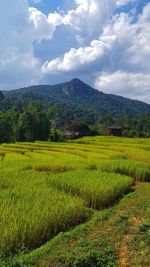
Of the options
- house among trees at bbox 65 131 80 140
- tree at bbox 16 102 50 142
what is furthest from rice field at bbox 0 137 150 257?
house among trees at bbox 65 131 80 140

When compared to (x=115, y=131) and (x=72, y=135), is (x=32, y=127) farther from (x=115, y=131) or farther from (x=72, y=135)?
(x=115, y=131)

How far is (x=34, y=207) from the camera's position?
399 inches

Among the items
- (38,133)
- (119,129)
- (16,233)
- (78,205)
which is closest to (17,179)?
(78,205)

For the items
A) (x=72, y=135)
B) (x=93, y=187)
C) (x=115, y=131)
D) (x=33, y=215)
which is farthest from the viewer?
(x=115, y=131)

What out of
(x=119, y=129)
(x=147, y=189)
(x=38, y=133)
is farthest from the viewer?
(x=119, y=129)

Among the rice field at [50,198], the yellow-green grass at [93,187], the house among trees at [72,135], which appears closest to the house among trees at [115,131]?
the house among trees at [72,135]

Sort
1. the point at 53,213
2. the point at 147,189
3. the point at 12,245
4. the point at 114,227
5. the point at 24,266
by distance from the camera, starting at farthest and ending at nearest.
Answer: the point at 147,189 < the point at 114,227 < the point at 53,213 < the point at 12,245 < the point at 24,266

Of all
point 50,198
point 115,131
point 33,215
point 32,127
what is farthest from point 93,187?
point 115,131

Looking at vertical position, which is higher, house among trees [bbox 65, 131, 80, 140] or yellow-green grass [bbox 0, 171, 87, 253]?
house among trees [bbox 65, 131, 80, 140]

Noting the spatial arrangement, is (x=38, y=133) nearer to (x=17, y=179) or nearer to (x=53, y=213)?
(x=17, y=179)

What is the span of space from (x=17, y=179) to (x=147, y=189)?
18.9 feet

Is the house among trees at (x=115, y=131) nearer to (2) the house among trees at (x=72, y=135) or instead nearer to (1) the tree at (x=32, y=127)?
(2) the house among trees at (x=72, y=135)

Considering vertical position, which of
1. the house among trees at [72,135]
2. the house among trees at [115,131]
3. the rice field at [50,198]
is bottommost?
the rice field at [50,198]

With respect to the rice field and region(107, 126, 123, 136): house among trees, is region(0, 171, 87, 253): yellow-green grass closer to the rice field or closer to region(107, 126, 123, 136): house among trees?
the rice field
